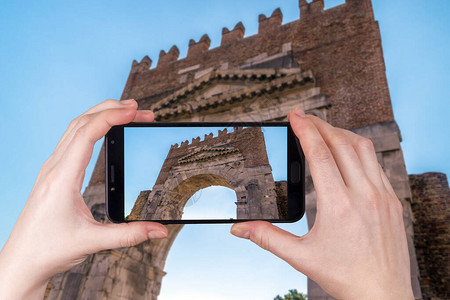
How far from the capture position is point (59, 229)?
1351 millimetres

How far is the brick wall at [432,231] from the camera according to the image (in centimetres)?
582

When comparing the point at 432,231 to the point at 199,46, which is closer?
the point at 432,231

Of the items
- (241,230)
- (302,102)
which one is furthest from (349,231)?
(302,102)

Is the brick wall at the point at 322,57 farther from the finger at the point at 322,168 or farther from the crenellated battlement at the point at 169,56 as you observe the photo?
the finger at the point at 322,168

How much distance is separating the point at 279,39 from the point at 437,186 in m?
6.49

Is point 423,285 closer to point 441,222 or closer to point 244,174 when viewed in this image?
point 441,222

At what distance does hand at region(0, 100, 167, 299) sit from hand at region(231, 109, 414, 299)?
76 cm

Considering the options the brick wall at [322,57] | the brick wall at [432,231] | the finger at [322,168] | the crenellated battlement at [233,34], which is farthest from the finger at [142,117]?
the crenellated battlement at [233,34]

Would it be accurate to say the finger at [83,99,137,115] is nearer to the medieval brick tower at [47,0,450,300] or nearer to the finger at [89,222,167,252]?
the finger at [89,222,167,252]

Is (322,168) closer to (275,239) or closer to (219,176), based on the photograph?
(275,239)

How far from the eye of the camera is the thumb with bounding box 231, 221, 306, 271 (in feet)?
4.41

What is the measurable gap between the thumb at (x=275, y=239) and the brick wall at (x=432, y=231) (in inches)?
241

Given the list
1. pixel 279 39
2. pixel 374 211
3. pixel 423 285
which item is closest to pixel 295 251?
pixel 374 211

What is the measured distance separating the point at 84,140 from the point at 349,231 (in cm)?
126
